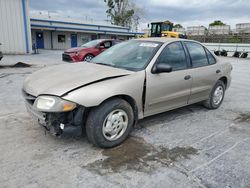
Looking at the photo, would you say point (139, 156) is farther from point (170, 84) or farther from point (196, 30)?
Result: point (196, 30)

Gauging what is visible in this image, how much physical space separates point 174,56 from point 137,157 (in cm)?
198

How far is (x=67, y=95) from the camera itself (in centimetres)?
271

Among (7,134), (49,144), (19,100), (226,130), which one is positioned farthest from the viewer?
(19,100)

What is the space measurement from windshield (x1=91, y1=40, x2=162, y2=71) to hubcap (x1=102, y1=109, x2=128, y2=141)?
761 mm

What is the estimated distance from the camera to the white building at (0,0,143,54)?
1700 centimetres

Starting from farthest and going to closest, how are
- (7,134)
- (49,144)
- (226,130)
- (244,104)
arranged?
(244,104) → (226,130) → (7,134) → (49,144)

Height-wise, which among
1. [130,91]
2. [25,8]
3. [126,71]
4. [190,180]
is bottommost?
[190,180]

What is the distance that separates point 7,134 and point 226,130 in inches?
146

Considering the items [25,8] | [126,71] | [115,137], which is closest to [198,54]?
[126,71]

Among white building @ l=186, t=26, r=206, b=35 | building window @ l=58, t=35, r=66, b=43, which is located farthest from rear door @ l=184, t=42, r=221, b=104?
white building @ l=186, t=26, r=206, b=35

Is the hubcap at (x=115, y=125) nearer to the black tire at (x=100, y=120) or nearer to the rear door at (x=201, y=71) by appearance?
the black tire at (x=100, y=120)

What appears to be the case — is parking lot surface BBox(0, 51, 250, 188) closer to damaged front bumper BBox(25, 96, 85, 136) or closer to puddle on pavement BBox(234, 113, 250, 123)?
puddle on pavement BBox(234, 113, 250, 123)

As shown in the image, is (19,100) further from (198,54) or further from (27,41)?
(27,41)

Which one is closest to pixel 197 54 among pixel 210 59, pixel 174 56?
pixel 210 59
